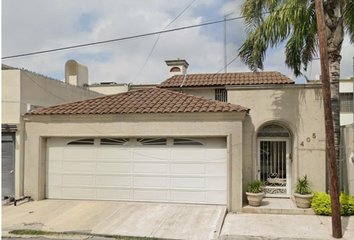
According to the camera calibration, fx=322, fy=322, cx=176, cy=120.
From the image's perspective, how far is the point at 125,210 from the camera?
34.1 ft

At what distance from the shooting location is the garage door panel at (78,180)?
11.7 metres

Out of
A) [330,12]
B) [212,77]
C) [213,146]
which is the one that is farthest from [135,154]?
[330,12]

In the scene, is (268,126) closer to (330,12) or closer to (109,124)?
(330,12)

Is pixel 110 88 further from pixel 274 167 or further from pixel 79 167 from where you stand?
pixel 274 167

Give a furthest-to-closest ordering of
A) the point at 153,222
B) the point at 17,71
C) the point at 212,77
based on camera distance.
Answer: the point at 212,77
the point at 17,71
the point at 153,222

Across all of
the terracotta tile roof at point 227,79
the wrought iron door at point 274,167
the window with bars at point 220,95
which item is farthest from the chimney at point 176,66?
the wrought iron door at point 274,167

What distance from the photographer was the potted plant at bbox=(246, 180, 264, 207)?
10695 mm

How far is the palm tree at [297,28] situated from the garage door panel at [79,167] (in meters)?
6.63

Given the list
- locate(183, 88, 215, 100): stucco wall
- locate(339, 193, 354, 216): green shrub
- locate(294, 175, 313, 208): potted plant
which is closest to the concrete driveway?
locate(294, 175, 313, 208): potted plant

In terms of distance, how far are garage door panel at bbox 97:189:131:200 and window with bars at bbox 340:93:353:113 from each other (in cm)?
1885

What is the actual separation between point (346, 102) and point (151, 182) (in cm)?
1912

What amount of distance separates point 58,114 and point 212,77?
26.0 feet

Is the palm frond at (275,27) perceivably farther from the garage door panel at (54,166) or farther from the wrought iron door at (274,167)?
the garage door panel at (54,166)

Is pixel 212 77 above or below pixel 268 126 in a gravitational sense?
above
